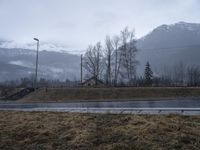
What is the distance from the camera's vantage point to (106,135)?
8477 mm

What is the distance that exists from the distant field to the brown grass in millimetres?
25983

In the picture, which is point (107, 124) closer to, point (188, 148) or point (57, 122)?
point (57, 122)

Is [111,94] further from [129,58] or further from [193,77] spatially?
[193,77]

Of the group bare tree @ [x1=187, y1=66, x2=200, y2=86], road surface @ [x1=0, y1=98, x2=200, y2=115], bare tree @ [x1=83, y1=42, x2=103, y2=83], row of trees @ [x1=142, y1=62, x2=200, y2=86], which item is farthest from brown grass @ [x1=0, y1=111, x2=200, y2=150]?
bare tree @ [x1=83, y1=42, x2=103, y2=83]

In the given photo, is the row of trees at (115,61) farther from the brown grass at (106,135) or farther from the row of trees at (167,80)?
the brown grass at (106,135)

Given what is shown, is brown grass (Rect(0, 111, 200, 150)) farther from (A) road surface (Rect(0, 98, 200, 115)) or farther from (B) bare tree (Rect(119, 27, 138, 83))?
(B) bare tree (Rect(119, 27, 138, 83))

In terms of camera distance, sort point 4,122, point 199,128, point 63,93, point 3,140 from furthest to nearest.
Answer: point 63,93, point 4,122, point 3,140, point 199,128

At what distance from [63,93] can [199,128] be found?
34336 mm

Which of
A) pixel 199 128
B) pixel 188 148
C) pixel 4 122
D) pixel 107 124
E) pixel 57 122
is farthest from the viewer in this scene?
pixel 4 122

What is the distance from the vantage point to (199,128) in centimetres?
849

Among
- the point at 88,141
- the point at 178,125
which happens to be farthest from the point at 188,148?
the point at 88,141

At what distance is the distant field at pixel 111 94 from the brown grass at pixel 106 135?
2598cm

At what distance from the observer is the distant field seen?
37.2 meters

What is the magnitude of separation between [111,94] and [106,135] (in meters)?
30.3
